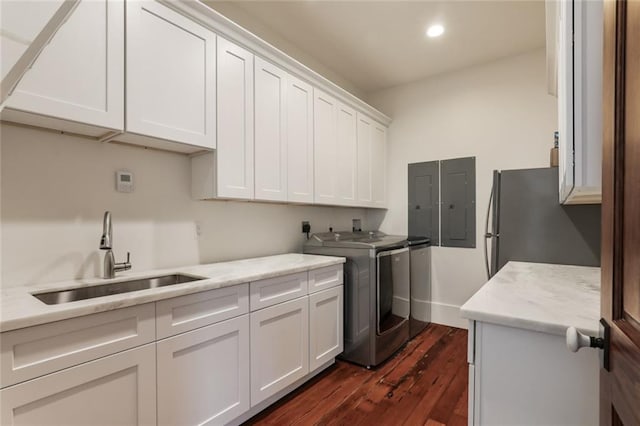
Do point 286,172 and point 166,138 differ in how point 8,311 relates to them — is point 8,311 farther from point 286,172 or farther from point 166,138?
point 286,172

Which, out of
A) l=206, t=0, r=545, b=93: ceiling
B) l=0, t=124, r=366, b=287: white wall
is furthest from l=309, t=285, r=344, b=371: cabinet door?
l=206, t=0, r=545, b=93: ceiling

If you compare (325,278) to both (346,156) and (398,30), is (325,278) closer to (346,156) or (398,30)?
(346,156)

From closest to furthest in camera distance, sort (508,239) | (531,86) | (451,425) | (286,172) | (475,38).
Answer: (451,425), (508,239), (286,172), (475,38), (531,86)

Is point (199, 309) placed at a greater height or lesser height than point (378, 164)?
lesser

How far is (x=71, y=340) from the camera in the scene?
113 centimetres

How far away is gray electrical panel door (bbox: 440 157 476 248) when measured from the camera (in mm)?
3299

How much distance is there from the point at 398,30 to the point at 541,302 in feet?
8.11

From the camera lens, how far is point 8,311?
3.48 ft

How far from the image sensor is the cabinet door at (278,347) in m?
1.79

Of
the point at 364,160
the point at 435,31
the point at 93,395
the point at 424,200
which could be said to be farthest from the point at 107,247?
the point at 424,200

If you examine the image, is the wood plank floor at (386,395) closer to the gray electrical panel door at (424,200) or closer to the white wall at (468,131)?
the white wall at (468,131)

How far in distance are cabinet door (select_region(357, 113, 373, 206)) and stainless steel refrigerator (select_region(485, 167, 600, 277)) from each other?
136cm

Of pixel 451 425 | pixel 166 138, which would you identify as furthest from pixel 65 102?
pixel 451 425

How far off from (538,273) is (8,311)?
2364mm
